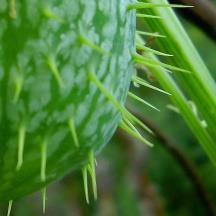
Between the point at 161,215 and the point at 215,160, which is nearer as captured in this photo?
the point at 215,160

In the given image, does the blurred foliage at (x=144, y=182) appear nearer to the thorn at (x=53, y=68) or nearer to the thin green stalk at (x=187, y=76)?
the thin green stalk at (x=187, y=76)

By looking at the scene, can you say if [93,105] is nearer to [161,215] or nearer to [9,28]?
[9,28]

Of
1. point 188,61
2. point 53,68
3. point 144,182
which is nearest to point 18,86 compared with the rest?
point 53,68

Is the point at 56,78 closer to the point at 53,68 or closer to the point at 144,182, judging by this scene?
the point at 53,68

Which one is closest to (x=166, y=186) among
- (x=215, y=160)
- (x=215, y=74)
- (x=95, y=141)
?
(x=215, y=74)

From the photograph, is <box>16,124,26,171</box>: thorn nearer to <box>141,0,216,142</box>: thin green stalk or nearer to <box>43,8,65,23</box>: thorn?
<box>43,8,65,23</box>: thorn

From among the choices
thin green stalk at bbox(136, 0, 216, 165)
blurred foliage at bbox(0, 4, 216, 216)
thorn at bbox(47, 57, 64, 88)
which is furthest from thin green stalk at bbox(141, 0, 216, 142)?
blurred foliage at bbox(0, 4, 216, 216)
